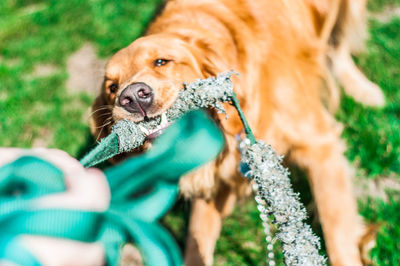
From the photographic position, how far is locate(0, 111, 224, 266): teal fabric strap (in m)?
0.69

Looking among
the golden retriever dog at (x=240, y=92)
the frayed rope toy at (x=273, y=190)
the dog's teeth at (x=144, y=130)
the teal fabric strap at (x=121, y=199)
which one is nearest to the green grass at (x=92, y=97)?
the golden retriever dog at (x=240, y=92)

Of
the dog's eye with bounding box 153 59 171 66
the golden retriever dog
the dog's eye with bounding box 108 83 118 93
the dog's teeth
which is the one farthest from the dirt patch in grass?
the dog's teeth

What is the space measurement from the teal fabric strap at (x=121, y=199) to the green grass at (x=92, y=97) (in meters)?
1.71

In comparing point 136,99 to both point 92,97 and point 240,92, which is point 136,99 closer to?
point 240,92

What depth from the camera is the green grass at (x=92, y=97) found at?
2598mm

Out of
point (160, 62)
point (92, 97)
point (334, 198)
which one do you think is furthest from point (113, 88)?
point (92, 97)

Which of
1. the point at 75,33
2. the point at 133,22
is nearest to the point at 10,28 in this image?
the point at 75,33

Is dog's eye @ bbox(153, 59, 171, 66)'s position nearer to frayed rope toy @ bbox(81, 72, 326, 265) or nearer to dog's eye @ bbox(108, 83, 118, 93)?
dog's eye @ bbox(108, 83, 118, 93)

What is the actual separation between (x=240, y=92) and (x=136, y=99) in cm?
64

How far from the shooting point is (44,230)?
2.24 ft

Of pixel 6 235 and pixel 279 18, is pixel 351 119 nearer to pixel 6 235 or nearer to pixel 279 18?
pixel 279 18

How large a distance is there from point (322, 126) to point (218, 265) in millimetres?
1068

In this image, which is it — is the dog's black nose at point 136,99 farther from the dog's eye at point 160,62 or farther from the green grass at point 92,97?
the green grass at point 92,97

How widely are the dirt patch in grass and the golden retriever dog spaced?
157cm
